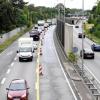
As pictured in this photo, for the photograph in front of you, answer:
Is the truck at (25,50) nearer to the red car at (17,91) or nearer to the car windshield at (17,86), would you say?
the red car at (17,91)

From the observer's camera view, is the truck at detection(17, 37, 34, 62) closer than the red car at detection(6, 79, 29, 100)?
No

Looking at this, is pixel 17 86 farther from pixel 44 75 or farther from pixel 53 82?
pixel 44 75

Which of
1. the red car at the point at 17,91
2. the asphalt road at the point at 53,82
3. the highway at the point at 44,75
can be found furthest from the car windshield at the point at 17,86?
the asphalt road at the point at 53,82

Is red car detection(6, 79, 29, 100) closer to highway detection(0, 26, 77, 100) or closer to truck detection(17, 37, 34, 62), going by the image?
highway detection(0, 26, 77, 100)

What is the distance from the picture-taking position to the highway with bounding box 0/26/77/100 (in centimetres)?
2989

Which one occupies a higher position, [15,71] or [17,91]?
[17,91]

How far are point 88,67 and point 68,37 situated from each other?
6.20 m

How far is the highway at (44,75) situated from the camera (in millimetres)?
29891

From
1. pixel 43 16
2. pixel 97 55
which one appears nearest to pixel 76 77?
pixel 97 55

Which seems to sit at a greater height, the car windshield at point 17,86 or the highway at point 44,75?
the car windshield at point 17,86

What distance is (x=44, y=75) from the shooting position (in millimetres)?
38938

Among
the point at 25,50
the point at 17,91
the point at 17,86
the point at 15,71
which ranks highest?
the point at 17,86

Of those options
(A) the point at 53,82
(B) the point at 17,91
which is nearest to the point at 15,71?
(A) the point at 53,82

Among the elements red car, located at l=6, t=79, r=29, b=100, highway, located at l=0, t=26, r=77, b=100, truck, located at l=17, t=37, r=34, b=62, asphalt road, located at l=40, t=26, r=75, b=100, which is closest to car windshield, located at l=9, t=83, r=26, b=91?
red car, located at l=6, t=79, r=29, b=100
